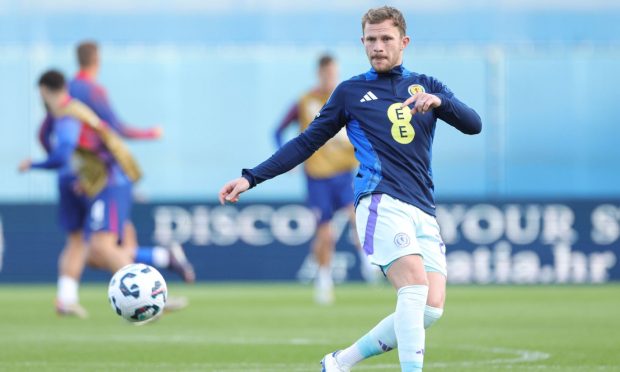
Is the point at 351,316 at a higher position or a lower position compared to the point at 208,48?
lower

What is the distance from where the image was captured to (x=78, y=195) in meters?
13.6

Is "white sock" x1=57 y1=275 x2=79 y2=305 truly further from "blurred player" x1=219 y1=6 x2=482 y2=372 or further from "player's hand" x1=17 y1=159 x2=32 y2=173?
"blurred player" x1=219 y1=6 x2=482 y2=372

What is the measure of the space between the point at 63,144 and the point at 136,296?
4638 millimetres

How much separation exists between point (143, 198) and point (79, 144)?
7.07 meters

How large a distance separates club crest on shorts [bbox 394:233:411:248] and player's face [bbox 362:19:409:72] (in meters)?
0.89

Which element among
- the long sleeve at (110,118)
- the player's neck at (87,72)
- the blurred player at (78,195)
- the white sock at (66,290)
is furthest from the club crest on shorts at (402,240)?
the player's neck at (87,72)

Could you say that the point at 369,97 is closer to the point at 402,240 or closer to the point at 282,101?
the point at 402,240

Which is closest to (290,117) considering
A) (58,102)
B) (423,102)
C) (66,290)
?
(58,102)

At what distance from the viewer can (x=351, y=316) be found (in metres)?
13.5

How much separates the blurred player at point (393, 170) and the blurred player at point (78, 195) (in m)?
5.77

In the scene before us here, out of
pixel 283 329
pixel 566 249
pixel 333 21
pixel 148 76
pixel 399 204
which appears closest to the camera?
pixel 399 204

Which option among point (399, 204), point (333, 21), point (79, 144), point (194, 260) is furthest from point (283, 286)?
point (399, 204)

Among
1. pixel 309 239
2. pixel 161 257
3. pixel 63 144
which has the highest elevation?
pixel 63 144

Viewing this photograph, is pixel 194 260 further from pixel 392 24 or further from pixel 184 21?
pixel 392 24
